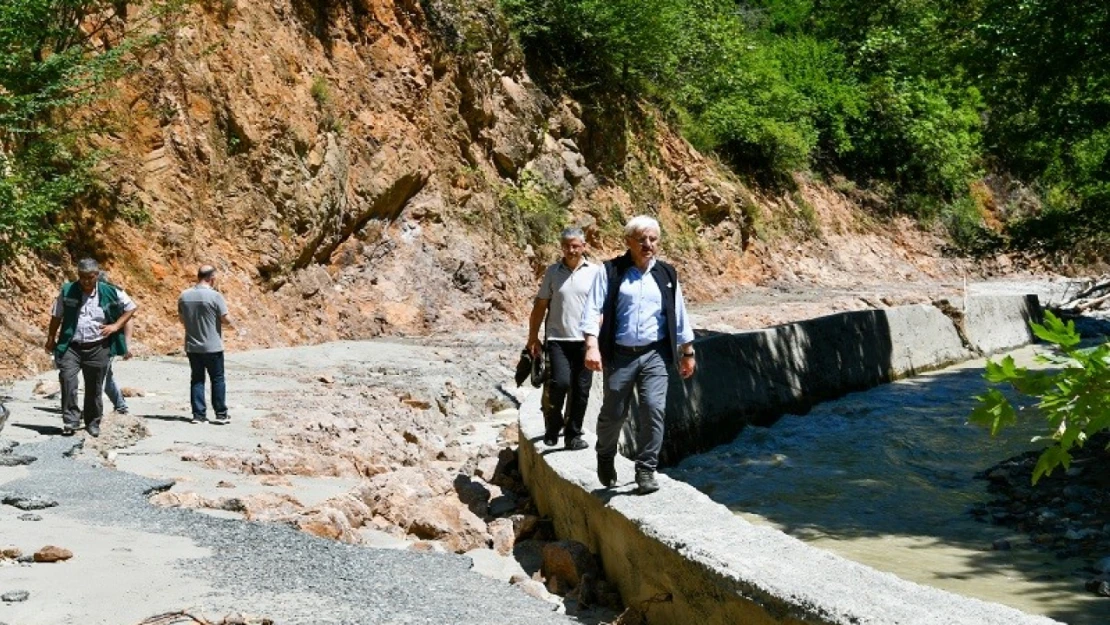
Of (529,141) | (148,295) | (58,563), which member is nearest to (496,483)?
(58,563)

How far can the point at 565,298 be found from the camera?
906 cm

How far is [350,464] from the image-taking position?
1055cm

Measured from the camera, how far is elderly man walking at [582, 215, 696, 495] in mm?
7051

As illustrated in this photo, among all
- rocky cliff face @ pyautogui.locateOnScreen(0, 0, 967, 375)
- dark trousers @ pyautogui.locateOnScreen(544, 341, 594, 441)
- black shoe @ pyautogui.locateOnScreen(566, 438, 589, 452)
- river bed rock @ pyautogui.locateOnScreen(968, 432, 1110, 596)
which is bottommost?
river bed rock @ pyautogui.locateOnScreen(968, 432, 1110, 596)

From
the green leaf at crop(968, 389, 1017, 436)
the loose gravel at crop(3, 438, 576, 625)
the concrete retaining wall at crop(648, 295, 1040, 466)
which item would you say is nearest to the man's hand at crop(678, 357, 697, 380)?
the loose gravel at crop(3, 438, 576, 625)

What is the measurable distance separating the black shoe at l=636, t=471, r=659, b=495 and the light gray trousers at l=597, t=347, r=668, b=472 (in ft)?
0.26

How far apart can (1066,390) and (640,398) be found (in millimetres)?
3952

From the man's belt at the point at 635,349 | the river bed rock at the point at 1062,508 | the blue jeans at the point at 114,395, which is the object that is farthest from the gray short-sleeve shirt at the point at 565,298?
the blue jeans at the point at 114,395

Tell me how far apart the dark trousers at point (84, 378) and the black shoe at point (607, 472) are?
17.3 ft

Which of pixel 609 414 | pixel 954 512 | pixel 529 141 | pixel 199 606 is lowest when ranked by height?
pixel 954 512

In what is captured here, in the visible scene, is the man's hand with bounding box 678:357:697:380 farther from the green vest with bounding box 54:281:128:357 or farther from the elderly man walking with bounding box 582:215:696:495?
the green vest with bounding box 54:281:128:357

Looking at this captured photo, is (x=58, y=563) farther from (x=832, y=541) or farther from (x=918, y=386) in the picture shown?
(x=918, y=386)

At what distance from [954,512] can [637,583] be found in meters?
5.31

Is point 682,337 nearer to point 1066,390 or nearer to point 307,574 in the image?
point 307,574
